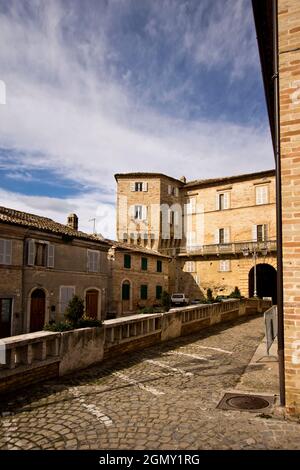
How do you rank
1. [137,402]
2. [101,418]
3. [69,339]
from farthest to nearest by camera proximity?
[69,339], [137,402], [101,418]

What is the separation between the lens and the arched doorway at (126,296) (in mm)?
28703

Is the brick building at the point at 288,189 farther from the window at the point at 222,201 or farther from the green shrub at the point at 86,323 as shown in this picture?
the window at the point at 222,201

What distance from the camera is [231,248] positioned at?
1481 inches

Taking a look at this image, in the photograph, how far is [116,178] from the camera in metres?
41.7

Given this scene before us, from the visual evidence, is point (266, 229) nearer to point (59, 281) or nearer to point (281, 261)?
point (59, 281)

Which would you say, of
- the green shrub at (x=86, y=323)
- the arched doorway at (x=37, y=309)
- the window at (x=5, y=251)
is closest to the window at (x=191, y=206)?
the arched doorway at (x=37, y=309)

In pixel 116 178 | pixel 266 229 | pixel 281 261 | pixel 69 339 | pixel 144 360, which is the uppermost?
pixel 116 178

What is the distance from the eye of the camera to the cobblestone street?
13.1 ft

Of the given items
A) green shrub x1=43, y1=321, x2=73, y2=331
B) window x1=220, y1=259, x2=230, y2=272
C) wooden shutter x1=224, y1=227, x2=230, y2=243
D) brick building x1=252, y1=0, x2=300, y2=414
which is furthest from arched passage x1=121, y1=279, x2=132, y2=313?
brick building x1=252, y1=0, x2=300, y2=414

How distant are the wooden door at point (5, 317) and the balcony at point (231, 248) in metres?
25.0

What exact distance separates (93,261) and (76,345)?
55.2 ft
